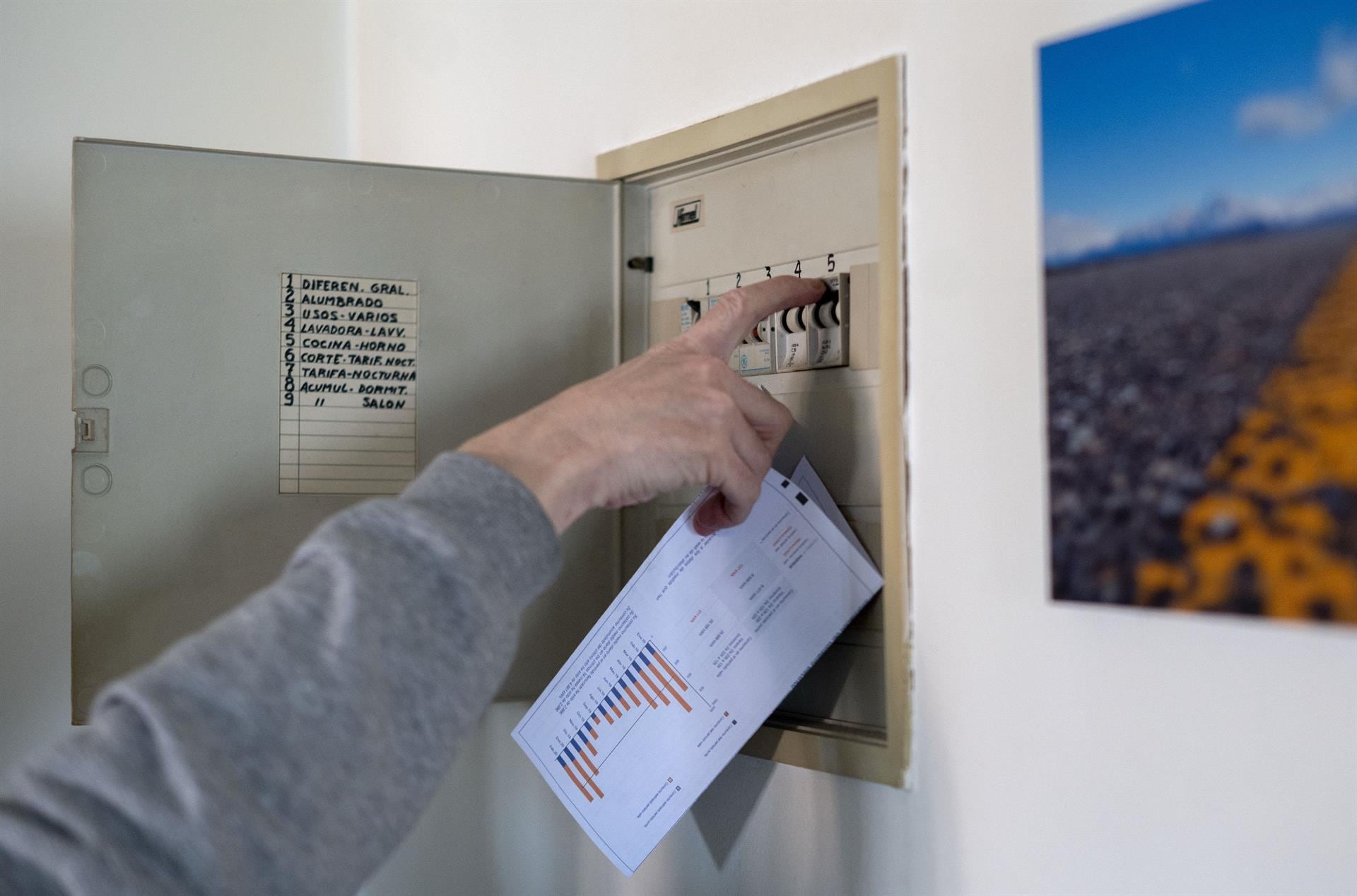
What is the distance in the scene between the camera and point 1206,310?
1.88ft

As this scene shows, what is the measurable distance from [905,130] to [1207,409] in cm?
35

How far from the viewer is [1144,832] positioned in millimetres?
676

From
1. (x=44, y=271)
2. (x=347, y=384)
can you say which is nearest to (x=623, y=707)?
(x=347, y=384)

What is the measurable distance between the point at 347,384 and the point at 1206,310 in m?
0.68

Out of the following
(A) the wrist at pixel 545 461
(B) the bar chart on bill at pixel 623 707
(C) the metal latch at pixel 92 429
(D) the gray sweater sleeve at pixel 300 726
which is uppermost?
(C) the metal latch at pixel 92 429

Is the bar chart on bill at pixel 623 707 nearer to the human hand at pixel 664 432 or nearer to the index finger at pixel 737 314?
the human hand at pixel 664 432

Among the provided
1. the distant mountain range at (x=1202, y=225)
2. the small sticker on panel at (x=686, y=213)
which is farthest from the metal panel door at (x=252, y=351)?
the distant mountain range at (x=1202, y=225)

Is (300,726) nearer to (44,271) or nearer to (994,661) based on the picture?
(994,661)

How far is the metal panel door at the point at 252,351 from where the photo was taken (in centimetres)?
90

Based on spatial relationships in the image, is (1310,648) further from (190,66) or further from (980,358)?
(190,66)

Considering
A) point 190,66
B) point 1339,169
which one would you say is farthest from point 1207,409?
point 190,66

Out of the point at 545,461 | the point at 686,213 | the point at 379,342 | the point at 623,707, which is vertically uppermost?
the point at 686,213

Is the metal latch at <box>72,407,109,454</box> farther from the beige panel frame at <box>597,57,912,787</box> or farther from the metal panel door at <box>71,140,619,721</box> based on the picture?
the beige panel frame at <box>597,57,912,787</box>

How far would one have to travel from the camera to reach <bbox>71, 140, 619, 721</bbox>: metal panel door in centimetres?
90
